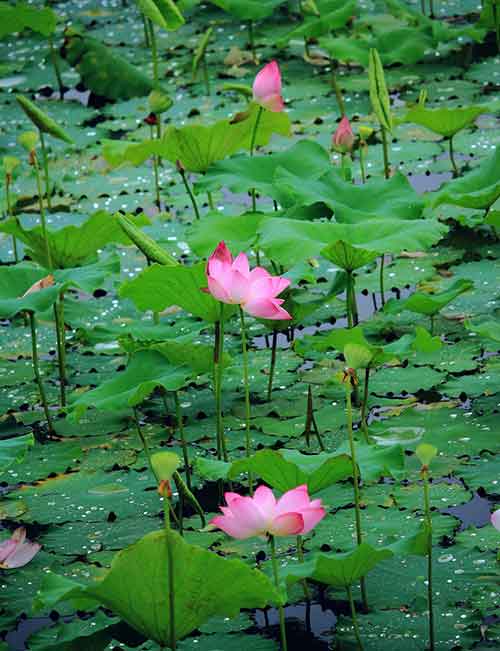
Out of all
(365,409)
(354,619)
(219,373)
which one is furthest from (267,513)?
(365,409)

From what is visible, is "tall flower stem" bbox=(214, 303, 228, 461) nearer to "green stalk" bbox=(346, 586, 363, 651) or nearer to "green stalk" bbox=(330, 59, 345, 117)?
"green stalk" bbox=(346, 586, 363, 651)

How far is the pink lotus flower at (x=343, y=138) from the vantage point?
3.05 meters

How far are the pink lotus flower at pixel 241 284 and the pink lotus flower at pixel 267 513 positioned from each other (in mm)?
389

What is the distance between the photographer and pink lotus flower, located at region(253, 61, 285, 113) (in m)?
2.85

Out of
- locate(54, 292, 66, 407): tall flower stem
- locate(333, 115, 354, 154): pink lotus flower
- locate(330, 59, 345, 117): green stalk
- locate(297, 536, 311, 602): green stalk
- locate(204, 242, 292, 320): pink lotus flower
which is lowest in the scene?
locate(330, 59, 345, 117): green stalk

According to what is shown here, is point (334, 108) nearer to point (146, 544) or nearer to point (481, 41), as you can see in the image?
point (481, 41)

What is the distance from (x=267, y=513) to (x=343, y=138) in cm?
160

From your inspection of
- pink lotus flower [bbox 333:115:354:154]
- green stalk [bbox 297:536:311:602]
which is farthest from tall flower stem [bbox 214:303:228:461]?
pink lotus flower [bbox 333:115:354:154]

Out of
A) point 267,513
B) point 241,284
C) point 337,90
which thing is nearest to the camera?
point 267,513

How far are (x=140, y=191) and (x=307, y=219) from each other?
1235mm

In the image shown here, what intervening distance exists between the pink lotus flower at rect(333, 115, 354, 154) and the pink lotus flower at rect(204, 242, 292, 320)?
118 centimetres

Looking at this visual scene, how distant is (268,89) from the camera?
2.87m

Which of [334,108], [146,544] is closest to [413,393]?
[146,544]

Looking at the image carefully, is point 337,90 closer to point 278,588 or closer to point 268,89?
point 268,89
